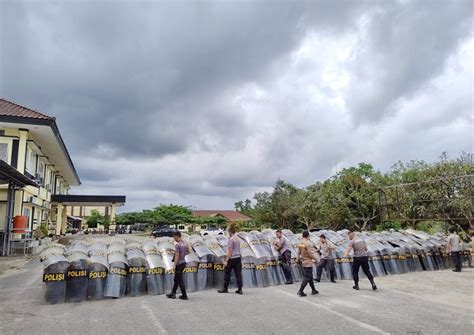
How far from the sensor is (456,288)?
34.5 feet

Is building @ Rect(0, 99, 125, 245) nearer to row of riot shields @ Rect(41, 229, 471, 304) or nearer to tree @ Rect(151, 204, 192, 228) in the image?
row of riot shields @ Rect(41, 229, 471, 304)

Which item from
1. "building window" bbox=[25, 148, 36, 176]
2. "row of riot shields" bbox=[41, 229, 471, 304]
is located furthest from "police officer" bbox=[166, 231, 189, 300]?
"building window" bbox=[25, 148, 36, 176]

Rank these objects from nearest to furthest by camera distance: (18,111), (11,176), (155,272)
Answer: (155,272)
(11,176)
(18,111)

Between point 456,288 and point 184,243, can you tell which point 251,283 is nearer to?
point 184,243

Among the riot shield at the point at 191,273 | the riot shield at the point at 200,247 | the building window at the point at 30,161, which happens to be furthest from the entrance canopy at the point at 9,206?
the riot shield at the point at 191,273

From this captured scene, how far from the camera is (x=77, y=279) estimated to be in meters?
8.55

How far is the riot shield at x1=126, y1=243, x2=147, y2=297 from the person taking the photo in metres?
9.16

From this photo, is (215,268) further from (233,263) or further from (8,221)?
(8,221)

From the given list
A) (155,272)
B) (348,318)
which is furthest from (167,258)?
(348,318)

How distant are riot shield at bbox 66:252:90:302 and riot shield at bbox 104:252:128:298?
50cm

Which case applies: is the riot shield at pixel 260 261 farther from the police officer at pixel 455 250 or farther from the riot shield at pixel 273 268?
the police officer at pixel 455 250

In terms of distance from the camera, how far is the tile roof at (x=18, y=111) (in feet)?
67.1

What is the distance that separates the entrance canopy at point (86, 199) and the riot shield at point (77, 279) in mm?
27127

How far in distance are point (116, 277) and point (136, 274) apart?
510mm
